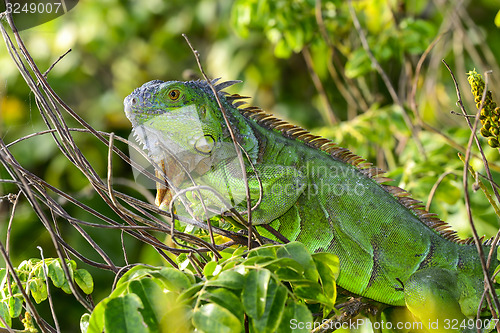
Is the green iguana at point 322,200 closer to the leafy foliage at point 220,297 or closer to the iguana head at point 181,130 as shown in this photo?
the iguana head at point 181,130

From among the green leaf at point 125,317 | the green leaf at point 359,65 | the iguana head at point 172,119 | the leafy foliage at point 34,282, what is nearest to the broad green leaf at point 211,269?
the green leaf at point 125,317

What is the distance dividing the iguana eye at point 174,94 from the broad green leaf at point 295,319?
1.19 metres

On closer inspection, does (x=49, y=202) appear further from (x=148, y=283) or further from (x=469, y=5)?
(x=469, y=5)

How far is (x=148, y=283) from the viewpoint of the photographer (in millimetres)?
1319

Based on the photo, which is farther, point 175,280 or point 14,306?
point 14,306

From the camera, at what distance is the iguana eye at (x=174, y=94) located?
7.55ft

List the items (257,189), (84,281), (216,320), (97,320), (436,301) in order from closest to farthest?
(216,320), (97,320), (84,281), (436,301), (257,189)

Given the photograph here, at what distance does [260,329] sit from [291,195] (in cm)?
104

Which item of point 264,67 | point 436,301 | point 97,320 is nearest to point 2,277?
point 97,320

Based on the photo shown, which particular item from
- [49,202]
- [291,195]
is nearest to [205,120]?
[291,195]

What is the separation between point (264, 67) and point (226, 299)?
17.2 feet

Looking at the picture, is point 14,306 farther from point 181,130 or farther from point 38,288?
point 181,130

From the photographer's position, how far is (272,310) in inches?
50.6

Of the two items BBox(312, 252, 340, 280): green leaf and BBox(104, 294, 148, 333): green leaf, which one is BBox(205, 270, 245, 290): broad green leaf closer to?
BBox(104, 294, 148, 333): green leaf
